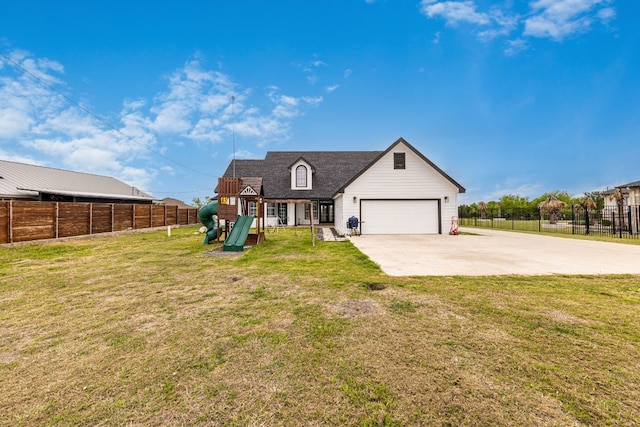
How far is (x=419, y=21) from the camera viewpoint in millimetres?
18375

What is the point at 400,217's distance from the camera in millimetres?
16391

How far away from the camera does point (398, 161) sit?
16.3 meters

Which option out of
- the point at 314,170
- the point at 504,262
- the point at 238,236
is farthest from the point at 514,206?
the point at 238,236

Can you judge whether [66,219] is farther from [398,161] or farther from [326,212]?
[398,161]

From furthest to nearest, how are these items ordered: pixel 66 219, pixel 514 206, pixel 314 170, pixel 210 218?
pixel 514 206, pixel 314 170, pixel 66 219, pixel 210 218

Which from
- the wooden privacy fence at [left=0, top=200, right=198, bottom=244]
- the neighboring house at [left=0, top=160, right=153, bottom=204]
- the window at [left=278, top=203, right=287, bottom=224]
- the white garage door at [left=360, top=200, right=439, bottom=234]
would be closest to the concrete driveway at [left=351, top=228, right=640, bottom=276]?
the white garage door at [left=360, top=200, right=439, bottom=234]

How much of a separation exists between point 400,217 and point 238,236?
10.3 meters

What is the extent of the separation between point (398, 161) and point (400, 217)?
11.8 ft

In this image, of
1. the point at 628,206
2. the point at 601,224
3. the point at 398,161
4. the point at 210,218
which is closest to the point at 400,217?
the point at 398,161

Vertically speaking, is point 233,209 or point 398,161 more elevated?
point 398,161

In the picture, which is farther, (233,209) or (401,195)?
(401,195)

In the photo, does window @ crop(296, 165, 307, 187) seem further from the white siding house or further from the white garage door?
the white garage door

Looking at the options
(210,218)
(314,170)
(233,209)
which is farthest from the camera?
(314,170)

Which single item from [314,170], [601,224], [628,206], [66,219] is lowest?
[601,224]
